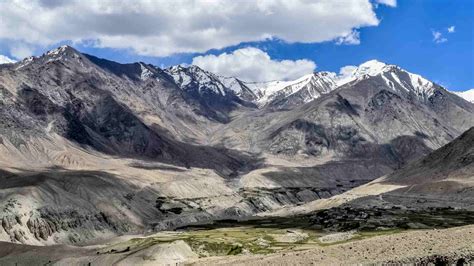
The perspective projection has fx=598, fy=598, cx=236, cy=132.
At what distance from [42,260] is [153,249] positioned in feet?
104

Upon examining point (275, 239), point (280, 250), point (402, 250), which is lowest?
point (275, 239)

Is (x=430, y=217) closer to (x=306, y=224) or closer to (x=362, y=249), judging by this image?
(x=306, y=224)

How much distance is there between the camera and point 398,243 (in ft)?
177

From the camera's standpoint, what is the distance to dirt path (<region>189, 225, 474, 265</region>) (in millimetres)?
48031

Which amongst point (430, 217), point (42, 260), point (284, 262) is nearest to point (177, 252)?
point (42, 260)

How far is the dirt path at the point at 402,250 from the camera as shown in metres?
48.0

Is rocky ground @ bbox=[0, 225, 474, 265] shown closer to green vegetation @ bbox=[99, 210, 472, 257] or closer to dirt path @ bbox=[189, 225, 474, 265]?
dirt path @ bbox=[189, 225, 474, 265]

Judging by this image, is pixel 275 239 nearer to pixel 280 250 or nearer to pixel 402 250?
pixel 280 250

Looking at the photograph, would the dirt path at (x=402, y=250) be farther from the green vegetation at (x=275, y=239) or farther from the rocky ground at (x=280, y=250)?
the green vegetation at (x=275, y=239)

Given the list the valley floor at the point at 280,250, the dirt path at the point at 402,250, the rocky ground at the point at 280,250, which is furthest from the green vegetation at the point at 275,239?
the dirt path at the point at 402,250

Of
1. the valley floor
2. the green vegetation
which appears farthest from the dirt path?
the green vegetation

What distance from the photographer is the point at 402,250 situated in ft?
170

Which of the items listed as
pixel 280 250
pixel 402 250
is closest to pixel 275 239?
pixel 280 250

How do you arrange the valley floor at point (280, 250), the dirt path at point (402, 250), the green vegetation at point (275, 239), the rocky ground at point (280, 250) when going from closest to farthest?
1. the dirt path at point (402, 250)
2. the rocky ground at point (280, 250)
3. the valley floor at point (280, 250)
4. the green vegetation at point (275, 239)
